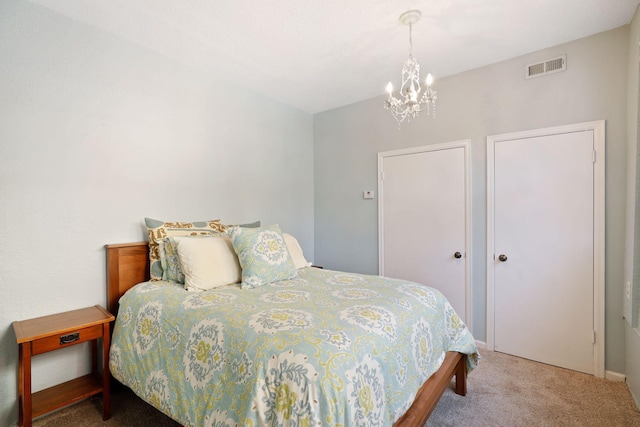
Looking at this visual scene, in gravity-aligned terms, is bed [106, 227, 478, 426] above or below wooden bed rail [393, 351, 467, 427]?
→ above

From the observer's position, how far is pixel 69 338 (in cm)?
175

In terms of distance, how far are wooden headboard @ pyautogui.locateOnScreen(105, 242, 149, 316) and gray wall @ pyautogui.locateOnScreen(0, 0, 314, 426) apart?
3.5 inches

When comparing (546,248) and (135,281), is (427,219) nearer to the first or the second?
(546,248)

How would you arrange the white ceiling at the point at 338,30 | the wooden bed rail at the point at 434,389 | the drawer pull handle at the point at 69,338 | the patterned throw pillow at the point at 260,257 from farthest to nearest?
the patterned throw pillow at the point at 260,257, the white ceiling at the point at 338,30, the drawer pull handle at the point at 69,338, the wooden bed rail at the point at 434,389

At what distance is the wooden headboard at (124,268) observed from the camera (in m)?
2.16

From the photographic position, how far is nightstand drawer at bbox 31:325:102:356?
165cm

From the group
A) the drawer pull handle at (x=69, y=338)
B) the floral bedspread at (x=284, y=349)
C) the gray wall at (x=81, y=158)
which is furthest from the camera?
the gray wall at (x=81, y=158)

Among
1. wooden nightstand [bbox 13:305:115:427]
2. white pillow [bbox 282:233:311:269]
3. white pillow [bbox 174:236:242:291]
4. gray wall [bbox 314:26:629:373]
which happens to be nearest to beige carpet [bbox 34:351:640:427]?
wooden nightstand [bbox 13:305:115:427]

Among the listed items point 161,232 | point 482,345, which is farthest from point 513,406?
point 161,232

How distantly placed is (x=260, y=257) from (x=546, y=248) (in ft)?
7.81

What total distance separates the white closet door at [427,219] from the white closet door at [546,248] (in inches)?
12.3

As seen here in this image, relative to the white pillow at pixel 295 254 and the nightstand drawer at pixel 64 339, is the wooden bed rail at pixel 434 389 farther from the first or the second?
the nightstand drawer at pixel 64 339

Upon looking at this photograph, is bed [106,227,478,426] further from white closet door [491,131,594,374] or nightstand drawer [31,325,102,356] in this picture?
white closet door [491,131,594,374]

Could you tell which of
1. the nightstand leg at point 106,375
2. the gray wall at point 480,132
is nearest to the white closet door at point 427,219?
the gray wall at point 480,132
